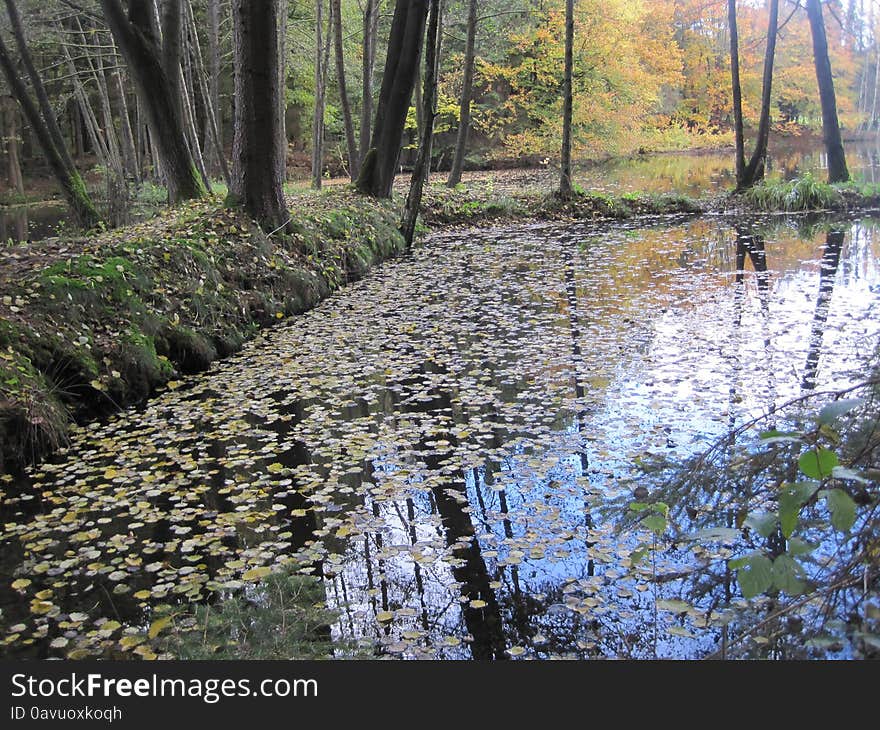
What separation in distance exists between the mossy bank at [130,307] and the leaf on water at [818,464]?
16.4 ft

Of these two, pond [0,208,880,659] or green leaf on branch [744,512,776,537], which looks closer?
green leaf on branch [744,512,776,537]

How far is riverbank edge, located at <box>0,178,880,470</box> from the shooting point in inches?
215

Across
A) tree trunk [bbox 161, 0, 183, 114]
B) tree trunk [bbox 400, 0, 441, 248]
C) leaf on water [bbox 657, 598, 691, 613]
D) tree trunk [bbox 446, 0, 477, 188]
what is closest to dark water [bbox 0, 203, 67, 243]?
tree trunk [bbox 161, 0, 183, 114]

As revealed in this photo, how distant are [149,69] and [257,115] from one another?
8.45ft

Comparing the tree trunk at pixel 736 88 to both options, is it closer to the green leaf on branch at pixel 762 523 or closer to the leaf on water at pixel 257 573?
the leaf on water at pixel 257 573

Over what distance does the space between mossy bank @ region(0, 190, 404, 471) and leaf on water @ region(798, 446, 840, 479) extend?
4990 mm

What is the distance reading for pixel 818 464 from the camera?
1733 mm

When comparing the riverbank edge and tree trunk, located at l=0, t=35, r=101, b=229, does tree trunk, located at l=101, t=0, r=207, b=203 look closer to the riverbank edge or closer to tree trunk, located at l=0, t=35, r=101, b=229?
the riverbank edge

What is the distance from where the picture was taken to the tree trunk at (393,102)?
45.6ft

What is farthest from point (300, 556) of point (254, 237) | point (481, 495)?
point (254, 237)

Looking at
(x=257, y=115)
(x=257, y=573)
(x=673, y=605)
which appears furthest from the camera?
(x=257, y=115)

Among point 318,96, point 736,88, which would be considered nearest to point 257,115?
point 318,96

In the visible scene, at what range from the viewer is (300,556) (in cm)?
374

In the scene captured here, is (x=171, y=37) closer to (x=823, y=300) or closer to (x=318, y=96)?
(x=318, y=96)
